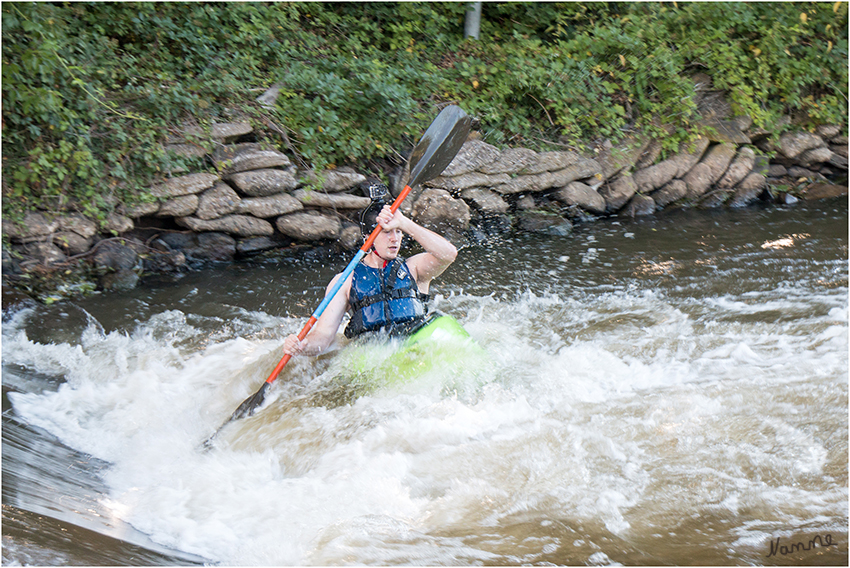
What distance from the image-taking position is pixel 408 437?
298 cm

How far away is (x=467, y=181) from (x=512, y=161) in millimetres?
621

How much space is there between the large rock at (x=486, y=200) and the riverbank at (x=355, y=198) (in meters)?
0.01

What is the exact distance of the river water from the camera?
2.23 metres

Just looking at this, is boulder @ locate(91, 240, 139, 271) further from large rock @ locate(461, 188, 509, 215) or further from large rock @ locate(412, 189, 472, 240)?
large rock @ locate(461, 188, 509, 215)

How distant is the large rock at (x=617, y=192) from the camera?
698cm

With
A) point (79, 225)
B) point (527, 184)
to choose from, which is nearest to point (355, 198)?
point (527, 184)

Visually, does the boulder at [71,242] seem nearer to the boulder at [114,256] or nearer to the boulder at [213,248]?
the boulder at [114,256]

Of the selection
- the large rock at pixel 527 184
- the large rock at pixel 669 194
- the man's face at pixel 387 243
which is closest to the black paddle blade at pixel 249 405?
the man's face at pixel 387 243

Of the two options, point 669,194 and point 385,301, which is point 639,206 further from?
point 385,301

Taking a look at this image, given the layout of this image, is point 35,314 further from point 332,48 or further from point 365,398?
point 332,48

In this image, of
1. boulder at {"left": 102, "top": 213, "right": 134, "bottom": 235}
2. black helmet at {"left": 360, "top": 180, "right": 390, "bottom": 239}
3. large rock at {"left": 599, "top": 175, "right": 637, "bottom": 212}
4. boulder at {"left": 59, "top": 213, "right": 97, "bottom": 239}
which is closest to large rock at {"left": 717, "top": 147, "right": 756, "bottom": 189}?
large rock at {"left": 599, "top": 175, "right": 637, "bottom": 212}

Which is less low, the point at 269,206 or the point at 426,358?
the point at 269,206

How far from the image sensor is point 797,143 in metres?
7.72

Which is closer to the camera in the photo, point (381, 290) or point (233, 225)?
point (381, 290)
